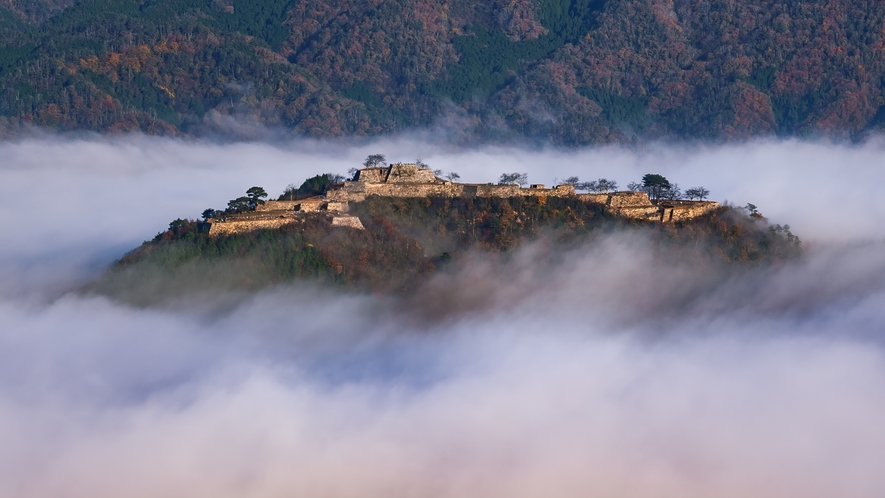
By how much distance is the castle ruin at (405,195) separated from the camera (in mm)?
100812

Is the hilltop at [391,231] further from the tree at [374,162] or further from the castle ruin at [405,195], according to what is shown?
the tree at [374,162]

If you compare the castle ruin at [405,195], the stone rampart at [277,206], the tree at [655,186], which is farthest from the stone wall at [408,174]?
the tree at [655,186]

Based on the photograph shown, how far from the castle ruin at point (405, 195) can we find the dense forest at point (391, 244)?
1.42 feet

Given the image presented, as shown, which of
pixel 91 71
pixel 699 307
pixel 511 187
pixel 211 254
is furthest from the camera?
pixel 91 71

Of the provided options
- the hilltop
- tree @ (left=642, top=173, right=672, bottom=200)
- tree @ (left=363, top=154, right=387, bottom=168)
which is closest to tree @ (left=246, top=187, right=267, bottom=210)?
the hilltop

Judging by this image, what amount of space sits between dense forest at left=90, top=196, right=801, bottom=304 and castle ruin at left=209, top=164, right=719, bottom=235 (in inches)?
17.0

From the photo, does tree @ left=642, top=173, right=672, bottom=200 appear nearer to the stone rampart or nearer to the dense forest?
the dense forest

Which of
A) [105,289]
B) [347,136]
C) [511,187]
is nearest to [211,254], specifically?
[105,289]

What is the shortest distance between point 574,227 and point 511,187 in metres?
4.40

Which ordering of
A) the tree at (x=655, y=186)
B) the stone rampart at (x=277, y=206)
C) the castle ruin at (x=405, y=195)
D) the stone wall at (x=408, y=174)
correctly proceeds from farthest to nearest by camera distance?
1. the tree at (x=655, y=186)
2. the stone wall at (x=408, y=174)
3. the stone rampart at (x=277, y=206)
4. the castle ruin at (x=405, y=195)

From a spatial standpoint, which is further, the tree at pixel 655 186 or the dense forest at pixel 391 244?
the tree at pixel 655 186

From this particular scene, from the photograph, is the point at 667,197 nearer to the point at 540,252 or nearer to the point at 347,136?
the point at 540,252

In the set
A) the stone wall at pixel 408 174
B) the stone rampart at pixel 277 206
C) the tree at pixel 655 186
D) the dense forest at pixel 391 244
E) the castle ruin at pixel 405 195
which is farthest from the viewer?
the tree at pixel 655 186

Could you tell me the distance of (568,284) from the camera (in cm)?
11256
